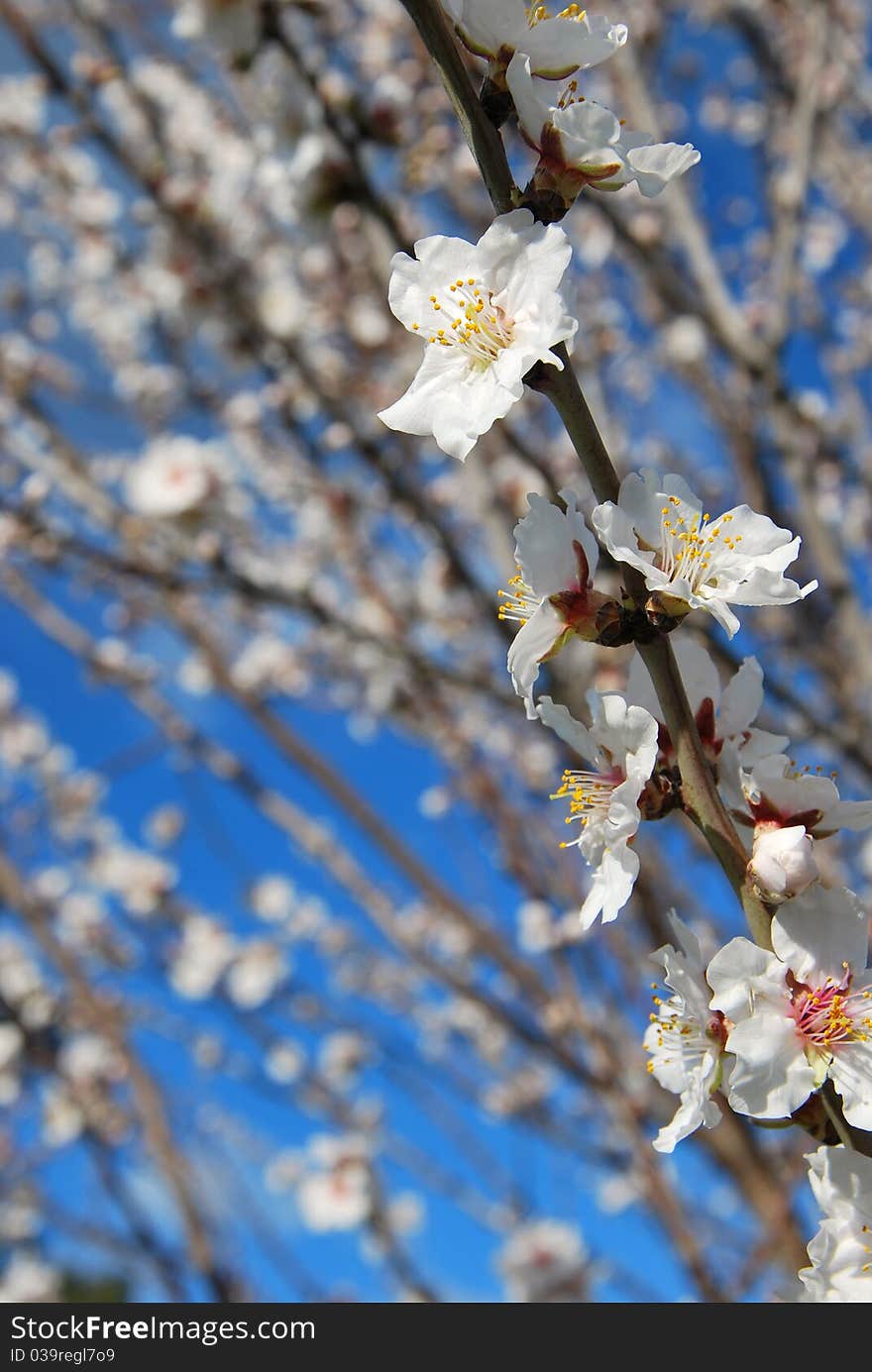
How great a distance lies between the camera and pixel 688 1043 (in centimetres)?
97

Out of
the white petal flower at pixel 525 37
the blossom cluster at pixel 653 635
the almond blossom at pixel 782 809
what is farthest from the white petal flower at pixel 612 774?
the white petal flower at pixel 525 37

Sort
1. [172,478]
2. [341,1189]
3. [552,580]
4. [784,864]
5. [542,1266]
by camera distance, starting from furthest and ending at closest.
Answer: [341,1189] < [542,1266] < [172,478] < [552,580] < [784,864]

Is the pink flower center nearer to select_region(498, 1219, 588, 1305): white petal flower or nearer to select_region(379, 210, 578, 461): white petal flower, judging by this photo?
select_region(379, 210, 578, 461): white petal flower

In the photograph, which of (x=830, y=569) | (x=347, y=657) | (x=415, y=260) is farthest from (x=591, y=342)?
(x=415, y=260)

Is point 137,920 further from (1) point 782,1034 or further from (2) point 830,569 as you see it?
(1) point 782,1034

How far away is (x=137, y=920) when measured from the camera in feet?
18.9

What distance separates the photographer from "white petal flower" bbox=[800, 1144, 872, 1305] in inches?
34.1

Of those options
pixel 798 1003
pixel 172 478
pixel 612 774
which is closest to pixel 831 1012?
pixel 798 1003

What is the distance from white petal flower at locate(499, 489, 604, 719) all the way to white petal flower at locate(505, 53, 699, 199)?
0.28 metres

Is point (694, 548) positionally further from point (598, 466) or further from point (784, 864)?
point (784, 864)

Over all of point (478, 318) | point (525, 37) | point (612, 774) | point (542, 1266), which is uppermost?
point (525, 37)

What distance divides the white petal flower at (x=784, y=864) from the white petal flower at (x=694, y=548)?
6.7 inches

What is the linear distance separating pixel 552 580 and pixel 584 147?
0.37 m
